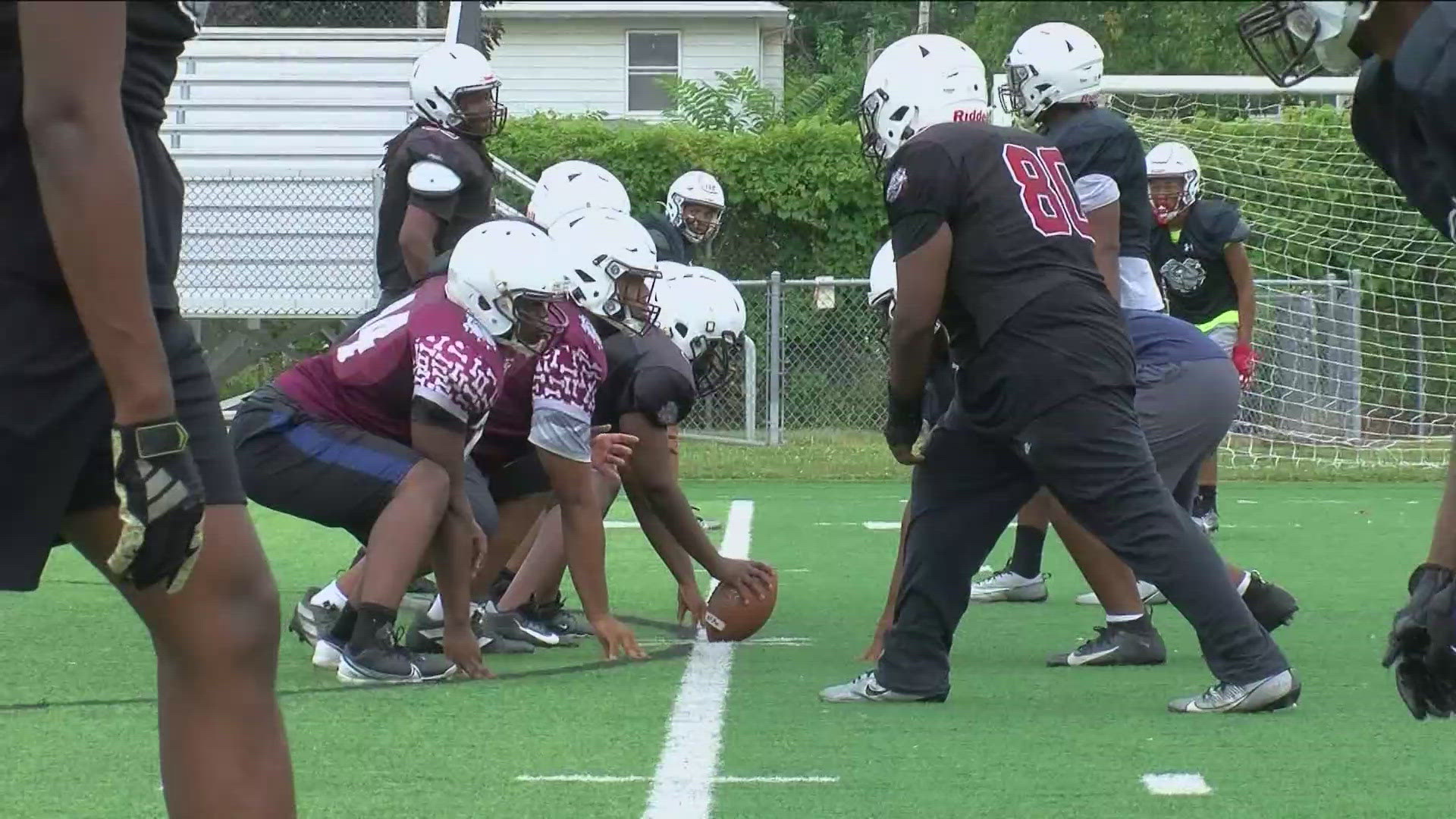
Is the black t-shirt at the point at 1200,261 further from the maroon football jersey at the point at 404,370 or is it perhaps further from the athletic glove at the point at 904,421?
the maroon football jersey at the point at 404,370

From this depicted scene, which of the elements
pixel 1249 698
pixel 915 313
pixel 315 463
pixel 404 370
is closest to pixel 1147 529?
pixel 1249 698

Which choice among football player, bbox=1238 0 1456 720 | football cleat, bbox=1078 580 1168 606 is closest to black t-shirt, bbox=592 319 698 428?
football cleat, bbox=1078 580 1168 606

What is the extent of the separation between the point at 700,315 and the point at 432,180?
1309 mm

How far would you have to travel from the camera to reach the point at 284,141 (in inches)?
725

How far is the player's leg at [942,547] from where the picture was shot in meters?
5.65

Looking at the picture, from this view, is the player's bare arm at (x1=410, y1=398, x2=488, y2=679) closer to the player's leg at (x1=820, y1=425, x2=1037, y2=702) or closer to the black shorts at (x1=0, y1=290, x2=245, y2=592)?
the player's leg at (x1=820, y1=425, x2=1037, y2=702)

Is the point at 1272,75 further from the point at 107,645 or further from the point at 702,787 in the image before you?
the point at 107,645

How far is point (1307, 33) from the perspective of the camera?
2783 mm

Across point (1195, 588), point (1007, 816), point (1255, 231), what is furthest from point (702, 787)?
point (1255, 231)

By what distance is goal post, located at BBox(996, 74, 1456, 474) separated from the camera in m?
15.5

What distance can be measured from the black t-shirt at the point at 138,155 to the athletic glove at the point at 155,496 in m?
0.25

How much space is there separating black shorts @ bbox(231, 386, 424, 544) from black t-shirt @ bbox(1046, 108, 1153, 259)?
2.38 meters

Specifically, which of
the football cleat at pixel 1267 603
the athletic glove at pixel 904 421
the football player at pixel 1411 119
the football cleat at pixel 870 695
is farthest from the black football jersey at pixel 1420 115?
the football cleat at pixel 1267 603

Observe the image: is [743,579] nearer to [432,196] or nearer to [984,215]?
[984,215]
